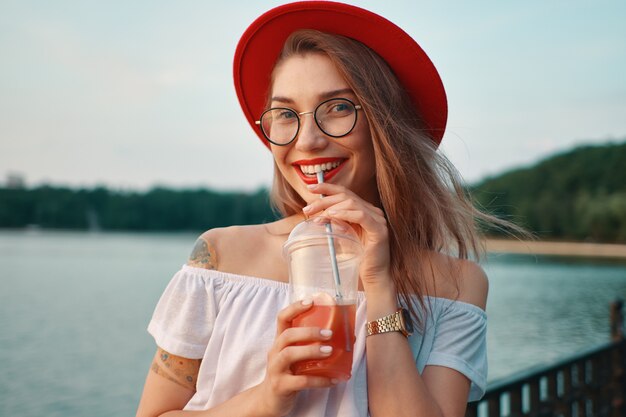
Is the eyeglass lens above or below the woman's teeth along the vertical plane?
above


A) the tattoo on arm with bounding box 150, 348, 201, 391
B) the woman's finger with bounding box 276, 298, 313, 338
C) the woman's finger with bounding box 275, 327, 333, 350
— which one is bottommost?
the tattoo on arm with bounding box 150, 348, 201, 391

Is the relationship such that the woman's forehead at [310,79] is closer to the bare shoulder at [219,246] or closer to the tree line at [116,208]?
the bare shoulder at [219,246]

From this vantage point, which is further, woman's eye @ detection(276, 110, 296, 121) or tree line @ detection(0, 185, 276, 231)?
tree line @ detection(0, 185, 276, 231)

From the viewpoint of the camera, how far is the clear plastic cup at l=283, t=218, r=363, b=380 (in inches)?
46.4

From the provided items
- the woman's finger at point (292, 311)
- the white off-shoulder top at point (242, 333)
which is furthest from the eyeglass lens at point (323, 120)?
the woman's finger at point (292, 311)

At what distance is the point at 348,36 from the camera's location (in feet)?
5.49


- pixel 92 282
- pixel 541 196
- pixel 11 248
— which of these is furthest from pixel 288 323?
pixel 11 248

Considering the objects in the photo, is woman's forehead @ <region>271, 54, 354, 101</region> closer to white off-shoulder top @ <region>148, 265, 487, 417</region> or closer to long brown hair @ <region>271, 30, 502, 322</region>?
long brown hair @ <region>271, 30, 502, 322</region>

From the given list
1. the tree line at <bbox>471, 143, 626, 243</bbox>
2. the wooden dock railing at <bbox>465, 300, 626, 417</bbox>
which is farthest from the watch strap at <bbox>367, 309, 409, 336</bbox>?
the tree line at <bbox>471, 143, 626, 243</bbox>

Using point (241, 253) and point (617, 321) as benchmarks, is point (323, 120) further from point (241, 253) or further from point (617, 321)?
point (617, 321)

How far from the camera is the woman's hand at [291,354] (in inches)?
44.8

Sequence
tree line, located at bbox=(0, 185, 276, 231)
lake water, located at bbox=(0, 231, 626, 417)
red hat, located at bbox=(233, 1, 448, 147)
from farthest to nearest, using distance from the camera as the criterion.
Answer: tree line, located at bbox=(0, 185, 276, 231) → lake water, located at bbox=(0, 231, 626, 417) → red hat, located at bbox=(233, 1, 448, 147)

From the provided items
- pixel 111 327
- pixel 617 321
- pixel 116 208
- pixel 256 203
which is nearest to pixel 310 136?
pixel 617 321

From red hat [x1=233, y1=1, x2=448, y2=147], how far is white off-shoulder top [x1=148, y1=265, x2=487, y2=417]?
1.75ft
